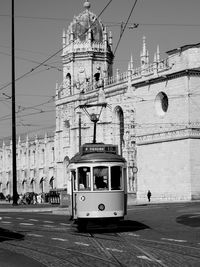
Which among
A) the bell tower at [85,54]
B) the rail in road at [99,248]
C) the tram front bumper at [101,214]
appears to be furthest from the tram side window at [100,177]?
the bell tower at [85,54]

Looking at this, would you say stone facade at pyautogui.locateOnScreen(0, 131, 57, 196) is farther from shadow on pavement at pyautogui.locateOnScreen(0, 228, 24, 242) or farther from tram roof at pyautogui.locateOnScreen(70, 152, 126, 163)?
tram roof at pyautogui.locateOnScreen(70, 152, 126, 163)

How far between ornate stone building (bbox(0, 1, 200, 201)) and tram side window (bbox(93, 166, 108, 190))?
24301 mm

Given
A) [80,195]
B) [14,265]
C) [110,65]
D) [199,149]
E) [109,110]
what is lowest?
[14,265]

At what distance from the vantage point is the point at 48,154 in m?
94.9

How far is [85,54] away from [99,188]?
198 ft

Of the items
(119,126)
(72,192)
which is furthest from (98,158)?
(119,126)

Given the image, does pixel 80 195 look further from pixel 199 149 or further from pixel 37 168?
pixel 37 168

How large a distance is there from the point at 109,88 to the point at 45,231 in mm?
51342

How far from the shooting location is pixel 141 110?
56.7 metres

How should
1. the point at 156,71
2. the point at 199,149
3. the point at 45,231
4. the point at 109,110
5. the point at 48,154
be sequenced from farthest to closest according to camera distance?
1. the point at 48,154
2. the point at 109,110
3. the point at 156,71
4. the point at 199,149
5. the point at 45,231


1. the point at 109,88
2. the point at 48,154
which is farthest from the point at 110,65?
the point at 48,154

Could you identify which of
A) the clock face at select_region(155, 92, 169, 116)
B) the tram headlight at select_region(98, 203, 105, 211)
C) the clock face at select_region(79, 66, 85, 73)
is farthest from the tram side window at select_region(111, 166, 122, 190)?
the clock face at select_region(79, 66, 85, 73)

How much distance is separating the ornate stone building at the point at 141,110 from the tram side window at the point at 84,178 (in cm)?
2413

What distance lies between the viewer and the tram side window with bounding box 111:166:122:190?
20844 mm
